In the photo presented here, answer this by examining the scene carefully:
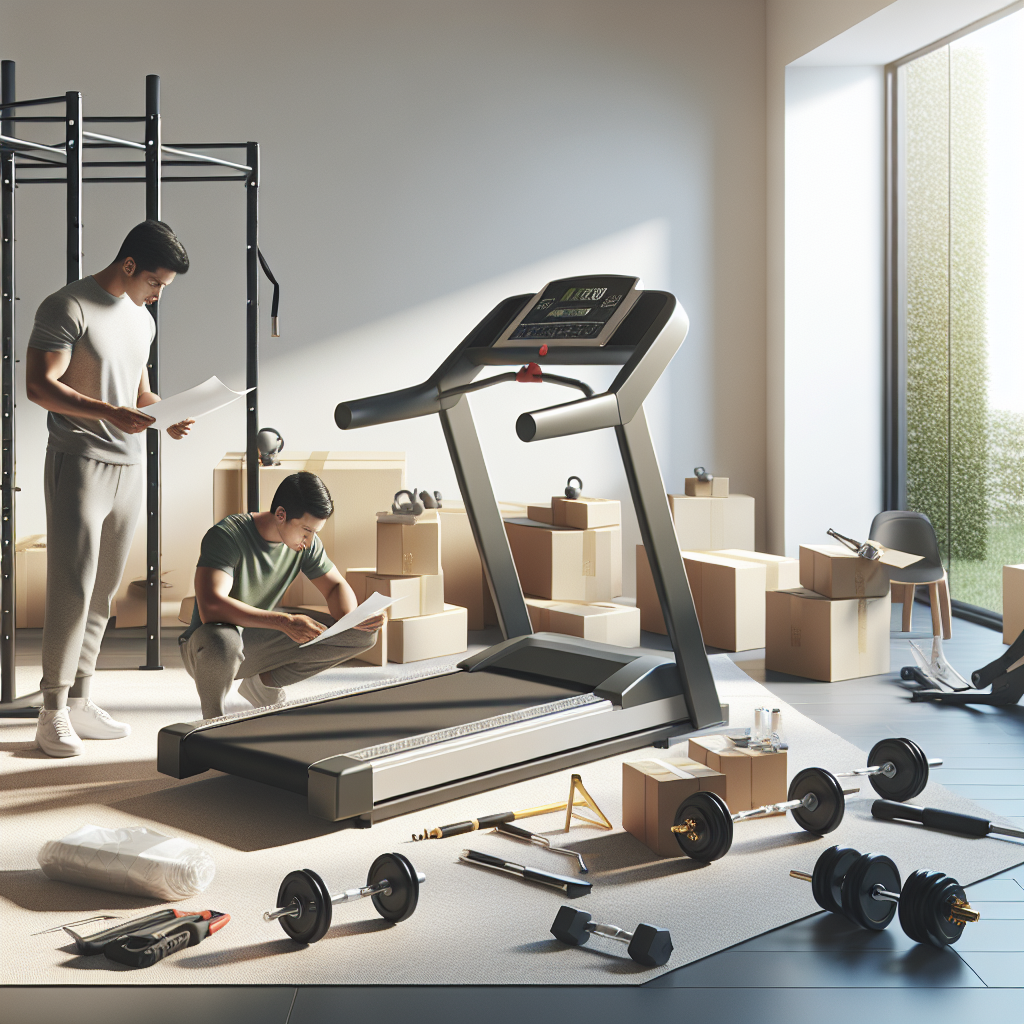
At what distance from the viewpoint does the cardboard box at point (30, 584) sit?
17.6 ft

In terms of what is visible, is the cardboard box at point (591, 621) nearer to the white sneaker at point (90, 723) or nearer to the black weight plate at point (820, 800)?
the white sneaker at point (90, 723)

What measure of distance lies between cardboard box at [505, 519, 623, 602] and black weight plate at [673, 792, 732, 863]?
259 cm

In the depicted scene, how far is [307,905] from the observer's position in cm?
221

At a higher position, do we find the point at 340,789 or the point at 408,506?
the point at 408,506

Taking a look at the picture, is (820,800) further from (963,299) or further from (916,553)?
(963,299)

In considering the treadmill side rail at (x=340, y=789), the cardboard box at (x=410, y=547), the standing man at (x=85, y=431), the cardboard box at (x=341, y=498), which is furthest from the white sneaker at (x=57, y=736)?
the cardboard box at (x=341, y=498)

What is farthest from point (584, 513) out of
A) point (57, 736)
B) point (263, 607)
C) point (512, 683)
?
point (57, 736)

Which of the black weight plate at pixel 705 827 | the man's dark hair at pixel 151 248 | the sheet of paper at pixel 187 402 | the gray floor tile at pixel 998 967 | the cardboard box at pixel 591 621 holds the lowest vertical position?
the gray floor tile at pixel 998 967

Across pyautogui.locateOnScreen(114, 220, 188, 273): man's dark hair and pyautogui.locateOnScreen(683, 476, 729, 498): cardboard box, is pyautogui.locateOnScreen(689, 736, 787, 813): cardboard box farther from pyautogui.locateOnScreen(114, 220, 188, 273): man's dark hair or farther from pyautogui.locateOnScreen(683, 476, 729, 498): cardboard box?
pyautogui.locateOnScreen(683, 476, 729, 498): cardboard box

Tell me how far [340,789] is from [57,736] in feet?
4.07

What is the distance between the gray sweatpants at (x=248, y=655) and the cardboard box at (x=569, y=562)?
1.71m

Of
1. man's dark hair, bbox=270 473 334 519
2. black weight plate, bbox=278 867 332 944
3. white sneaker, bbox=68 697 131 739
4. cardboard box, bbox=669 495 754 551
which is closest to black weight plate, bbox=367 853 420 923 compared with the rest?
black weight plate, bbox=278 867 332 944

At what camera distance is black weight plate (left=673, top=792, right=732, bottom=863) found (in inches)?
102

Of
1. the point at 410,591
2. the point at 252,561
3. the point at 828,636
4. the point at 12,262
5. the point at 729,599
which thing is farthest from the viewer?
the point at 729,599
